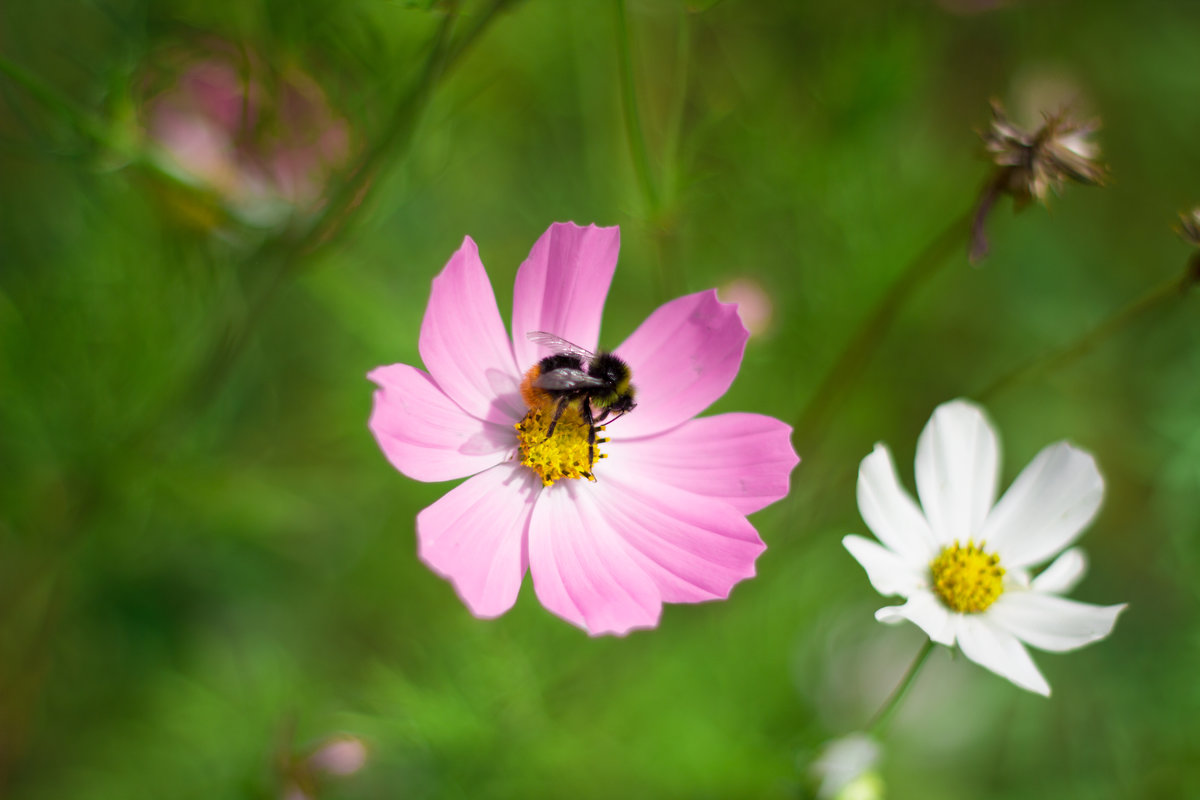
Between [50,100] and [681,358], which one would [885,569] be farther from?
[50,100]

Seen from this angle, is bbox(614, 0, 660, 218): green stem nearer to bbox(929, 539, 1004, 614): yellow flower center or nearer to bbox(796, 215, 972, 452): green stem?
bbox(796, 215, 972, 452): green stem

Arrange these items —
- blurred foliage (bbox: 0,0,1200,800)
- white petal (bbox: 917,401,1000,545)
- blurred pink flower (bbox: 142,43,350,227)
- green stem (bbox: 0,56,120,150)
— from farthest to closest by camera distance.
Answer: blurred foliage (bbox: 0,0,1200,800)
blurred pink flower (bbox: 142,43,350,227)
white petal (bbox: 917,401,1000,545)
green stem (bbox: 0,56,120,150)

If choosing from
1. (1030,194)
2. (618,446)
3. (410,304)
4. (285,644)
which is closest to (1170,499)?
(1030,194)

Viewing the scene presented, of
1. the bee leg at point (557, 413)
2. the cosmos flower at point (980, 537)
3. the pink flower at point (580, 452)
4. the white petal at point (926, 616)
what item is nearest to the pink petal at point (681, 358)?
the pink flower at point (580, 452)

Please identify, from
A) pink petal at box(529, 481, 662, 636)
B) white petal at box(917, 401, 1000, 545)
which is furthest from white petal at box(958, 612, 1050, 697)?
pink petal at box(529, 481, 662, 636)

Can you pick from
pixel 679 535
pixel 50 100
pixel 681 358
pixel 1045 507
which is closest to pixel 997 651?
pixel 1045 507

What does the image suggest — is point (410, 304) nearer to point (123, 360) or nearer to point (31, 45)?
point (123, 360)
